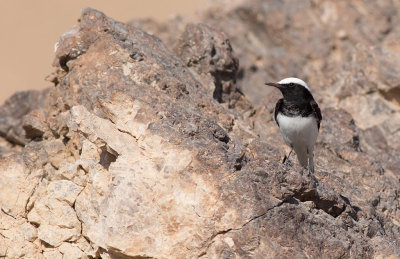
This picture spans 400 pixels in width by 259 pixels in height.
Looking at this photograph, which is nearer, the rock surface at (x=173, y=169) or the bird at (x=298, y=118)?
the rock surface at (x=173, y=169)

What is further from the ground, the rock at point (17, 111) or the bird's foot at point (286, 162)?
the bird's foot at point (286, 162)

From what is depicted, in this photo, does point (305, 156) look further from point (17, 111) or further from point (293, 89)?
point (17, 111)

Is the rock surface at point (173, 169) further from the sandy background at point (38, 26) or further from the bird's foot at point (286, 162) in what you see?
the sandy background at point (38, 26)

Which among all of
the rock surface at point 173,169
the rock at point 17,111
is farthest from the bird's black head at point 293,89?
the rock at point 17,111

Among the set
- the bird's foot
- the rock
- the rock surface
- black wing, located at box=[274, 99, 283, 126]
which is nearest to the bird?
black wing, located at box=[274, 99, 283, 126]

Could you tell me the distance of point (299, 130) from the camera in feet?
23.6

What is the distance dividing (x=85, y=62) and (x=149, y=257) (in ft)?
7.84

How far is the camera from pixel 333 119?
803cm

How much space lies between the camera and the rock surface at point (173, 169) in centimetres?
499

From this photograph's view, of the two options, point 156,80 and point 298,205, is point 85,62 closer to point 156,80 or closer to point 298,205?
point 156,80

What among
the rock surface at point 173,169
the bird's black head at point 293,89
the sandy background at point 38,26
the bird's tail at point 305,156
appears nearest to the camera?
the rock surface at point 173,169

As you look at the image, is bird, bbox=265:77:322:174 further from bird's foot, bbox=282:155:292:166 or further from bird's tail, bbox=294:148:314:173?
bird's foot, bbox=282:155:292:166

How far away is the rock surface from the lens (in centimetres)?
499

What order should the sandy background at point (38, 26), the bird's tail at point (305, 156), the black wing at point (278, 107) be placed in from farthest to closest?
the sandy background at point (38, 26)
the black wing at point (278, 107)
the bird's tail at point (305, 156)
